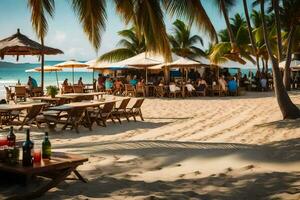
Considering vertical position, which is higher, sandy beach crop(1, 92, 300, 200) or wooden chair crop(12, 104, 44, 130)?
wooden chair crop(12, 104, 44, 130)

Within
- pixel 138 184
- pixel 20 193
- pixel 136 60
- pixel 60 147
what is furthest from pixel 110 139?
pixel 136 60

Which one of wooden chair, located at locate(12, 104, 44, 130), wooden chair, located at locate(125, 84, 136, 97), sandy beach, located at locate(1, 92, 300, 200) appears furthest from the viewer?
wooden chair, located at locate(125, 84, 136, 97)

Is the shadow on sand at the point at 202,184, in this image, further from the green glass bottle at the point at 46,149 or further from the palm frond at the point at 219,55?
the palm frond at the point at 219,55

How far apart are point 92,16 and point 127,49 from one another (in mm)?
21663

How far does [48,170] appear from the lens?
4.50m

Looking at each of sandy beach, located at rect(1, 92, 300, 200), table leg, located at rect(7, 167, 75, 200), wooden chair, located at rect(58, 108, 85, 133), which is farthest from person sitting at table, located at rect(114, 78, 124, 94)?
table leg, located at rect(7, 167, 75, 200)

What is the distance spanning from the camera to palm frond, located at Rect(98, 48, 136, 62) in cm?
2821

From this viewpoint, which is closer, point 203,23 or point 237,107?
point 203,23

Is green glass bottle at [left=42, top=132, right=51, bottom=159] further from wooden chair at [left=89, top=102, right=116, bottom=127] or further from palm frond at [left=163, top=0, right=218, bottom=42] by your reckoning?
wooden chair at [left=89, top=102, right=116, bottom=127]

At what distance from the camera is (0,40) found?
49.0 ft

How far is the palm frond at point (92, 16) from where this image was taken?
8.52 m

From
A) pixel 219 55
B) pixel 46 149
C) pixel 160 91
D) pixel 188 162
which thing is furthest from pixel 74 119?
pixel 219 55

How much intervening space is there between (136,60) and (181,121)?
10013 mm

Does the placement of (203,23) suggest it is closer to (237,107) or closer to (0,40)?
(237,107)
